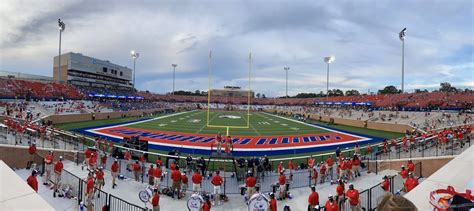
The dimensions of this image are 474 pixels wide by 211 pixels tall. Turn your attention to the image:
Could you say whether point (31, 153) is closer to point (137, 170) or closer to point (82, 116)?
point (137, 170)

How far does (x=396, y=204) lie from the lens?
6.77 feet

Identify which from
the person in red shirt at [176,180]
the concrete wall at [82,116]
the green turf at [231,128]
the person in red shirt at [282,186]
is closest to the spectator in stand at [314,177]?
the person in red shirt at [282,186]

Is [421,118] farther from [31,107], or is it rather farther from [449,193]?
[31,107]

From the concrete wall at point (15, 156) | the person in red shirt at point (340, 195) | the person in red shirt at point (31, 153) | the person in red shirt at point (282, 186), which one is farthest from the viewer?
the concrete wall at point (15, 156)

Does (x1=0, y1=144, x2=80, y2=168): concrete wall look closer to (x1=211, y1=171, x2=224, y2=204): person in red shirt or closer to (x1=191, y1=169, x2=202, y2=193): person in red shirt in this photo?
(x1=191, y1=169, x2=202, y2=193): person in red shirt

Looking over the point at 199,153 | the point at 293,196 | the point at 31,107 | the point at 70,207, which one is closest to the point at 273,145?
the point at 199,153

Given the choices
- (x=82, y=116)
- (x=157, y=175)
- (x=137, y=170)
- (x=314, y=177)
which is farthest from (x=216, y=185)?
(x=82, y=116)

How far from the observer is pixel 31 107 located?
35.7 metres

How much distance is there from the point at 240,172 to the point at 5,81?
163 ft

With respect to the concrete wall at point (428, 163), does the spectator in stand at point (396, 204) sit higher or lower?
higher

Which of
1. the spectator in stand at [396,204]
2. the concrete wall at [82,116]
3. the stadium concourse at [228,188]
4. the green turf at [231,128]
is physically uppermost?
the spectator in stand at [396,204]

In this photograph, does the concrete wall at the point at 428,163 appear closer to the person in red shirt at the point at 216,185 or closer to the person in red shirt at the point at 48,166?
the person in red shirt at the point at 216,185

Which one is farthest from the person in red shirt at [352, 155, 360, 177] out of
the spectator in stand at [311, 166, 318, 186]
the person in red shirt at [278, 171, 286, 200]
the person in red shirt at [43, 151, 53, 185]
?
the person in red shirt at [43, 151, 53, 185]

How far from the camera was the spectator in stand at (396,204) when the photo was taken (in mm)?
2037
